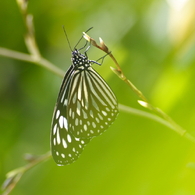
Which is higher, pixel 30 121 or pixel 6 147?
pixel 30 121

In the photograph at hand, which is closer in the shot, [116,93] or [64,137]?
[64,137]

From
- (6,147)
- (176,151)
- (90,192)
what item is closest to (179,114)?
(176,151)

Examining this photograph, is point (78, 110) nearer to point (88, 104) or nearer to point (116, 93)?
point (88, 104)

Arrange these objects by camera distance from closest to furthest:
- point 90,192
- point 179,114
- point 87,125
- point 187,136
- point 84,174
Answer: point 187,136, point 179,114, point 87,125, point 90,192, point 84,174

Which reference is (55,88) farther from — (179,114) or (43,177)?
(179,114)

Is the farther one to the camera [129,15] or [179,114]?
[129,15]

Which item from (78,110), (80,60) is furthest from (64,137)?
(80,60)

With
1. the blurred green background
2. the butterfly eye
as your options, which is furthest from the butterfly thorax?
the blurred green background
